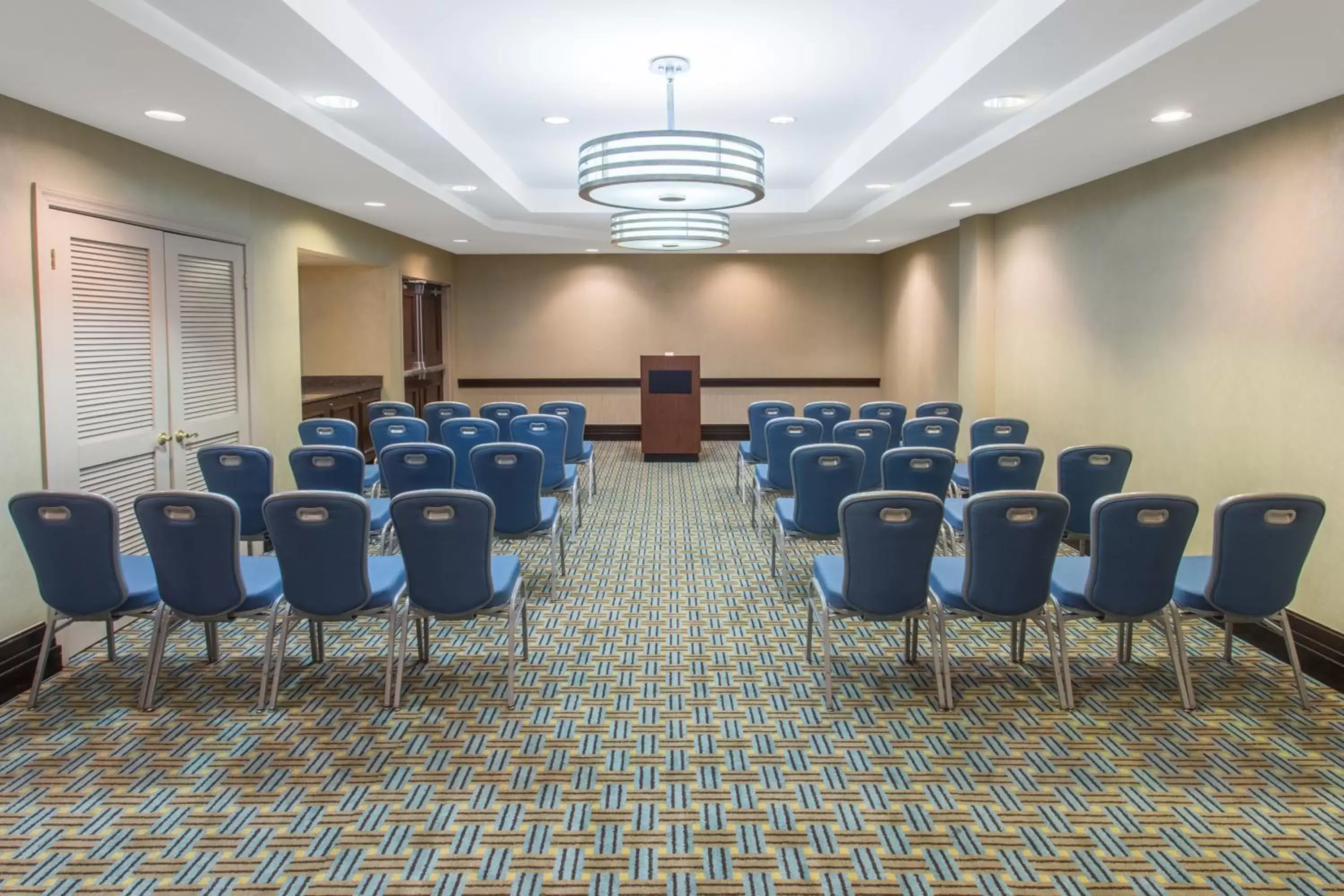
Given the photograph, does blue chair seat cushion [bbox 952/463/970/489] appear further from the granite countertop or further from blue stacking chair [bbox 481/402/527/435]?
the granite countertop

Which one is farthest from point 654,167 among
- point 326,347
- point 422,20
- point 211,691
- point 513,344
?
point 513,344

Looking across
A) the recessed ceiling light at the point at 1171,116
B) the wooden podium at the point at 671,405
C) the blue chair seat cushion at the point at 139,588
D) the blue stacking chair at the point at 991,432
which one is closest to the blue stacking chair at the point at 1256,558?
the recessed ceiling light at the point at 1171,116

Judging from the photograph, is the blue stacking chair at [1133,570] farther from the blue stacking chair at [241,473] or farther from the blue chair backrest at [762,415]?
the blue chair backrest at [762,415]

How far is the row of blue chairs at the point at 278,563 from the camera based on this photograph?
13.7ft

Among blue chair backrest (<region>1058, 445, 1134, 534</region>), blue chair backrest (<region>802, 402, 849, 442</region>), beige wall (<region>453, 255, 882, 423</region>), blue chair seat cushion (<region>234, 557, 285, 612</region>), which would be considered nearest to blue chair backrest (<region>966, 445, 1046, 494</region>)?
blue chair backrest (<region>1058, 445, 1134, 534</region>)

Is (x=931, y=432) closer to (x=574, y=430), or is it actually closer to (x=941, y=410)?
(x=941, y=410)

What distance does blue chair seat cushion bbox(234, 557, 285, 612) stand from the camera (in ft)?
14.5

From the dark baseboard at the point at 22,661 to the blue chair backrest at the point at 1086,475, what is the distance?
226 inches

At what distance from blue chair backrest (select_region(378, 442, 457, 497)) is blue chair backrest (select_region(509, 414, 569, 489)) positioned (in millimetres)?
1656

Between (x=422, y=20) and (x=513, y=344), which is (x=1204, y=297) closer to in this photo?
(x=422, y=20)

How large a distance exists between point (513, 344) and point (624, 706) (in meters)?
11.9

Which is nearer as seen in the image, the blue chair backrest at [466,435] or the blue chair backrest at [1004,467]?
the blue chair backrest at [1004,467]

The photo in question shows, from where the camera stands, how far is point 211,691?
4.68 m

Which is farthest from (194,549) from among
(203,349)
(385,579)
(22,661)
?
(203,349)
